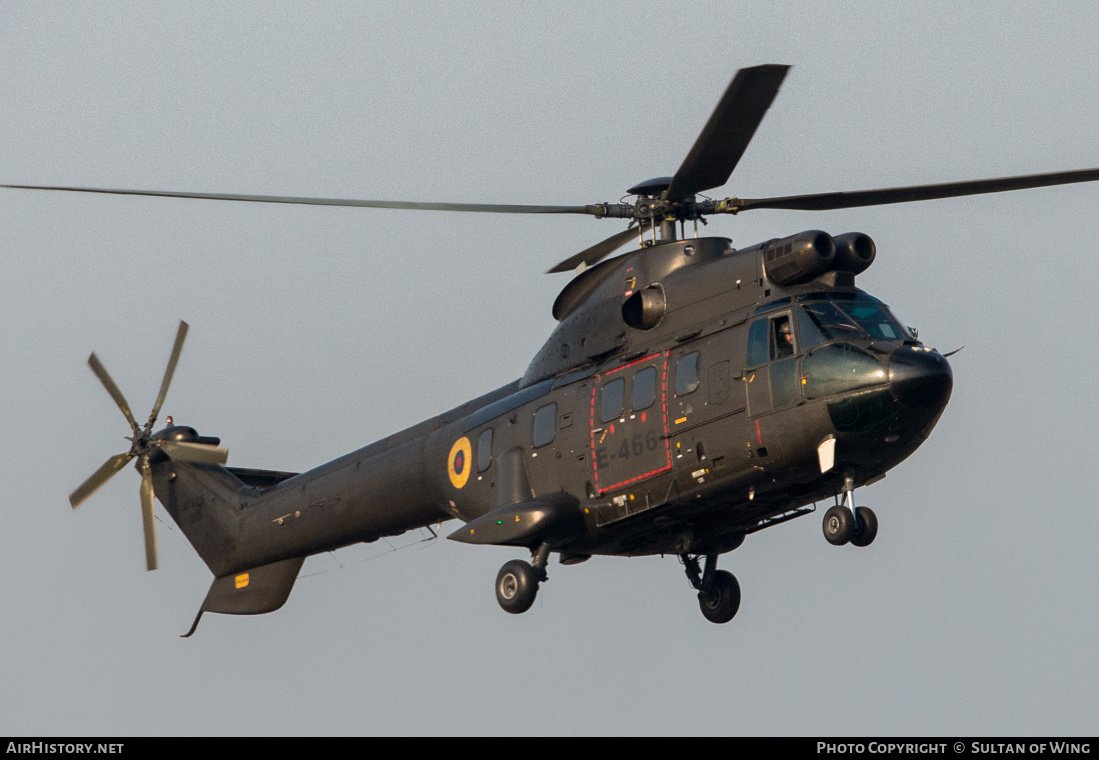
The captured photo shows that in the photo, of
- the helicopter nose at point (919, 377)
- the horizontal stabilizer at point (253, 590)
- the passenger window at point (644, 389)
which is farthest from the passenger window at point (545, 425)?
the horizontal stabilizer at point (253, 590)

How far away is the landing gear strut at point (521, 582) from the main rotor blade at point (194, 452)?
8142 millimetres

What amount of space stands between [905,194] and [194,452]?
14.8 m

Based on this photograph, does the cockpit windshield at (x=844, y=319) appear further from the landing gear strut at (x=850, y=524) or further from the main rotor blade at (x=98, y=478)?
the main rotor blade at (x=98, y=478)

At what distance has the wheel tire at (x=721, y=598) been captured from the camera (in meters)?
23.1

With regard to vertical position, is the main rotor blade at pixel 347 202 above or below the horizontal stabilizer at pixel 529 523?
above

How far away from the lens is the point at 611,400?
21297 millimetres

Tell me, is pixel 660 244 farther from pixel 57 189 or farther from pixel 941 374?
pixel 57 189

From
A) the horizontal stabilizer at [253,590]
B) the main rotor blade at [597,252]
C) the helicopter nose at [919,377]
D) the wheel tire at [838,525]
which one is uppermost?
the main rotor blade at [597,252]

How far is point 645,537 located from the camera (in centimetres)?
2194

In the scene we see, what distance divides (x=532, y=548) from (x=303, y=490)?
6.22 meters

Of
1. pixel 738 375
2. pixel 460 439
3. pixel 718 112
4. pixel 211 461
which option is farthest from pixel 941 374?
pixel 211 461

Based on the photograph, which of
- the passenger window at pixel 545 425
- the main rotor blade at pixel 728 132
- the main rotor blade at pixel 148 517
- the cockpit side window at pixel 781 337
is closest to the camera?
the main rotor blade at pixel 728 132

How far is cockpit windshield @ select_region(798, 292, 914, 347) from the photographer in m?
19.4

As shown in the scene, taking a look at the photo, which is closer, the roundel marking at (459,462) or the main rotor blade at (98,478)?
the roundel marking at (459,462)
